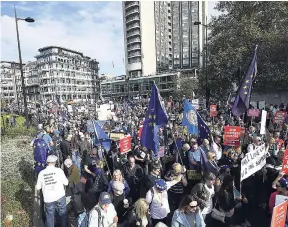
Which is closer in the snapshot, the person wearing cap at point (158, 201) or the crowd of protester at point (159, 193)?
the crowd of protester at point (159, 193)

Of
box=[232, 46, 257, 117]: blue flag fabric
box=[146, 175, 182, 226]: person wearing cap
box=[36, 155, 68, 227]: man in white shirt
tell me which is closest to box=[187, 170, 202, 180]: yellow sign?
→ box=[146, 175, 182, 226]: person wearing cap

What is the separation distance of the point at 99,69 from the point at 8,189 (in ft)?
438

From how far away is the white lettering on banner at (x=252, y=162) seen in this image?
4938 mm

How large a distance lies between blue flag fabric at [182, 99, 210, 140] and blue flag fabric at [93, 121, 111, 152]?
8.85 ft

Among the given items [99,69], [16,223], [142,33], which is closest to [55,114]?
[16,223]

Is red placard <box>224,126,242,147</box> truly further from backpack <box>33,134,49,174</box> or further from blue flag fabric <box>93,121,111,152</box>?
backpack <box>33,134,49,174</box>

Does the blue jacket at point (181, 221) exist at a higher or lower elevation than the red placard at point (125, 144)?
lower

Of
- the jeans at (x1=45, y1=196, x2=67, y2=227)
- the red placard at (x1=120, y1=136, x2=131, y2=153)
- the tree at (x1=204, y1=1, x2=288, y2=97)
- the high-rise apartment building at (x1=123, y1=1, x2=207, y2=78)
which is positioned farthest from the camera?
the high-rise apartment building at (x1=123, y1=1, x2=207, y2=78)

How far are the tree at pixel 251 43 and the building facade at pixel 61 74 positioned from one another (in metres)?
88.5

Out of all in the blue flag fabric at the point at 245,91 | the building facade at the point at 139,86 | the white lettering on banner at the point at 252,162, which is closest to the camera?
the white lettering on banner at the point at 252,162

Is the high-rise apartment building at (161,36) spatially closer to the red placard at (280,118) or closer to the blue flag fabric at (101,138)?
the red placard at (280,118)

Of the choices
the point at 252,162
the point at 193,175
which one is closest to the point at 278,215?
the point at 252,162

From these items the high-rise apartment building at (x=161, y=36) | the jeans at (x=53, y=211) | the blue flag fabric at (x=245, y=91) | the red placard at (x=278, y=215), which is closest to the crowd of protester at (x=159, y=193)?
the jeans at (x=53, y=211)

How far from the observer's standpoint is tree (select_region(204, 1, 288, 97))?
20797 millimetres
